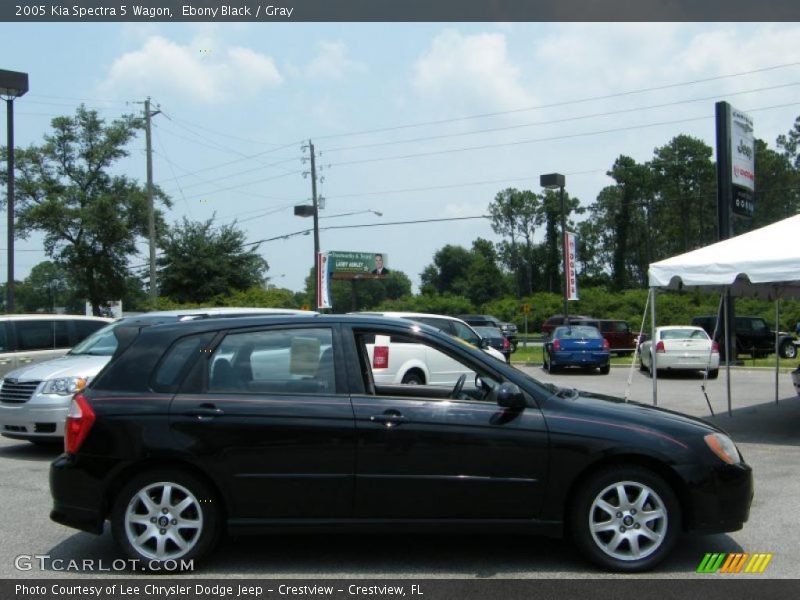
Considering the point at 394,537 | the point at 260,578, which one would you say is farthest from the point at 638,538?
the point at 260,578

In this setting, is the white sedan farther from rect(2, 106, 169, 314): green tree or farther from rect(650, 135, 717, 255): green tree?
rect(650, 135, 717, 255): green tree

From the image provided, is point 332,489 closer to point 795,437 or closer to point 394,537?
point 394,537

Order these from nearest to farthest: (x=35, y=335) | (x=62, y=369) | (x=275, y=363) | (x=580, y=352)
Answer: (x=275, y=363) → (x=62, y=369) → (x=35, y=335) → (x=580, y=352)

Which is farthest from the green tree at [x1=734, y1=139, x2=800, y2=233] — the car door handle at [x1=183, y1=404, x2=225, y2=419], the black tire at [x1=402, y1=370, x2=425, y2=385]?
the car door handle at [x1=183, y1=404, x2=225, y2=419]

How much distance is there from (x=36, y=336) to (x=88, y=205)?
35551 millimetres

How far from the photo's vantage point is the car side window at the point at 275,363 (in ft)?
16.9

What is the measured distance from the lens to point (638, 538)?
4.96m

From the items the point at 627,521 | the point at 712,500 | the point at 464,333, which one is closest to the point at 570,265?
the point at 464,333

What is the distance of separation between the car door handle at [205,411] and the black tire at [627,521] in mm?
2370

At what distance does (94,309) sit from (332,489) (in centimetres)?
4761

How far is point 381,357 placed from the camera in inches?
475

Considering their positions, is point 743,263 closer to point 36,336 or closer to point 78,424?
point 78,424

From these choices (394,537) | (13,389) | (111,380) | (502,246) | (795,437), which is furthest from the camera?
(502,246)
